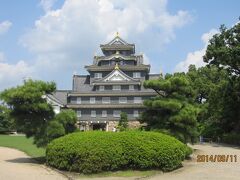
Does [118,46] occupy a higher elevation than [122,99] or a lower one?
higher

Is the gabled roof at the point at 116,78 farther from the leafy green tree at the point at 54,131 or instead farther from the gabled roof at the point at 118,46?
the leafy green tree at the point at 54,131

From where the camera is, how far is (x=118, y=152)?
17094mm

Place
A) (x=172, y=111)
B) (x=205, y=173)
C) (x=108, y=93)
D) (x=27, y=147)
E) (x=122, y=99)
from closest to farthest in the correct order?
(x=205, y=173), (x=172, y=111), (x=27, y=147), (x=108, y=93), (x=122, y=99)

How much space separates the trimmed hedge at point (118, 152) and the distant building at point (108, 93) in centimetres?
4133

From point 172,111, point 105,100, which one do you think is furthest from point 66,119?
point 105,100

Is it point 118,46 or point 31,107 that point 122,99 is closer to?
point 118,46

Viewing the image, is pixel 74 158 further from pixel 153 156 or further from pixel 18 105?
pixel 18 105

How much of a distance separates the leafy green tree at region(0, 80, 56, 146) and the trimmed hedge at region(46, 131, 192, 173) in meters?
3.59

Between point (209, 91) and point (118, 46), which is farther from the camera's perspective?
point (118, 46)

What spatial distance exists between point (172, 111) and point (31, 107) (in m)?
7.59

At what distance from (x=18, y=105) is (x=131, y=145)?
685cm

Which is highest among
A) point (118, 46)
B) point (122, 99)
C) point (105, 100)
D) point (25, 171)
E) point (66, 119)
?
point (118, 46)

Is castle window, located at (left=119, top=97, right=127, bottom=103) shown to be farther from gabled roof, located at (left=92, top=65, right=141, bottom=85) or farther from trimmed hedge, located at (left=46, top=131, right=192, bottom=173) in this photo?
trimmed hedge, located at (left=46, top=131, right=192, bottom=173)

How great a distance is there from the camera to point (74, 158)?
691 inches
